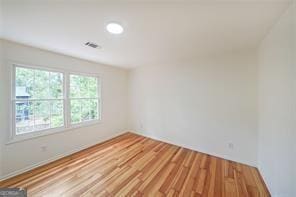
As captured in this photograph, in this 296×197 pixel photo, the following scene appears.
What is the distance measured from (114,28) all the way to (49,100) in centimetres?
204

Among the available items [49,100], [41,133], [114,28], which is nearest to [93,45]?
[114,28]

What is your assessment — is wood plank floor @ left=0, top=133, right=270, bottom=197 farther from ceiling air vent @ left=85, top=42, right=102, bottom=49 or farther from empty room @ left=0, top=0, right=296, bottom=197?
ceiling air vent @ left=85, top=42, right=102, bottom=49

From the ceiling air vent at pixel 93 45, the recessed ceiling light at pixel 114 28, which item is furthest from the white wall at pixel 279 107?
the ceiling air vent at pixel 93 45

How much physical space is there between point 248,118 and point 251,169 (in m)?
0.93

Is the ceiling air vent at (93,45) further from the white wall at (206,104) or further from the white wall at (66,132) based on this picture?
the white wall at (206,104)

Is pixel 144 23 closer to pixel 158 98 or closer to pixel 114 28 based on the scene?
pixel 114 28

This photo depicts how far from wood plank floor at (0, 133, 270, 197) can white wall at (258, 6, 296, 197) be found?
47 centimetres

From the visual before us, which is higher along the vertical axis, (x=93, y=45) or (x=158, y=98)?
(x=93, y=45)

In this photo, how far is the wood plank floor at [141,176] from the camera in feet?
6.23

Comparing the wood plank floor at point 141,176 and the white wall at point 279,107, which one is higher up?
the white wall at point 279,107

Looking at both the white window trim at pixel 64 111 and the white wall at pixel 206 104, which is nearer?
the white window trim at pixel 64 111

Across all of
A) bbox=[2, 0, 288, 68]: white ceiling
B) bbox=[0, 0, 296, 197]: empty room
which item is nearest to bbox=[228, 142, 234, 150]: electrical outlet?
bbox=[0, 0, 296, 197]: empty room

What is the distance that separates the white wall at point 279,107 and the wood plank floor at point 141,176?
1.55 feet

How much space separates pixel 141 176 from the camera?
7.33 feet
